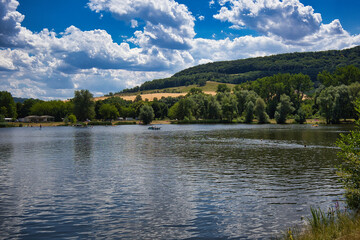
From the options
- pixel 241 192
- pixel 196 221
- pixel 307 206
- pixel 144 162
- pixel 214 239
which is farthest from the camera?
pixel 144 162

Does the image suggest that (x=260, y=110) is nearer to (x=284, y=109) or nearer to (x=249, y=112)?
(x=249, y=112)

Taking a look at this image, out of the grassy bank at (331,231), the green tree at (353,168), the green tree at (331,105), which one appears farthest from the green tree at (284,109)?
the grassy bank at (331,231)

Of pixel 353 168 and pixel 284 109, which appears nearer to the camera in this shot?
pixel 353 168

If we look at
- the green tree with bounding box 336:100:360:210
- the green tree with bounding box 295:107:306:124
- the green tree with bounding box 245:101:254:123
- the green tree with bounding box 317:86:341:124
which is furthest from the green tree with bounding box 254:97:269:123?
the green tree with bounding box 336:100:360:210

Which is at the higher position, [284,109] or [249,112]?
[284,109]

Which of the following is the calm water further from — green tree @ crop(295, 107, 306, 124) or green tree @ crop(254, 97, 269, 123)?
green tree @ crop(254, 97, 269, 123)

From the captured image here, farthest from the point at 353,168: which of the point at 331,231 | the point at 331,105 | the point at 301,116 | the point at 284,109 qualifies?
the point at 301,116

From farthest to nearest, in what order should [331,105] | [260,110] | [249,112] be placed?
[249,112] < [260,110] < [331,105]

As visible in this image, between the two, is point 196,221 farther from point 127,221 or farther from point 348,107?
point 348,107

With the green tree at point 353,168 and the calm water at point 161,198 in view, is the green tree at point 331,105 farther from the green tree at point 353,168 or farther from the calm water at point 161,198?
the green tree at point 353,168

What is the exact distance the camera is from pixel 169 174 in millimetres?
36125

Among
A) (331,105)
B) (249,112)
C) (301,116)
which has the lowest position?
(301,116)

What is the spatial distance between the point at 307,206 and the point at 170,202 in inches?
393

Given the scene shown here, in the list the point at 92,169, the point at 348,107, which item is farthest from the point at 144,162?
the point at 348,107
